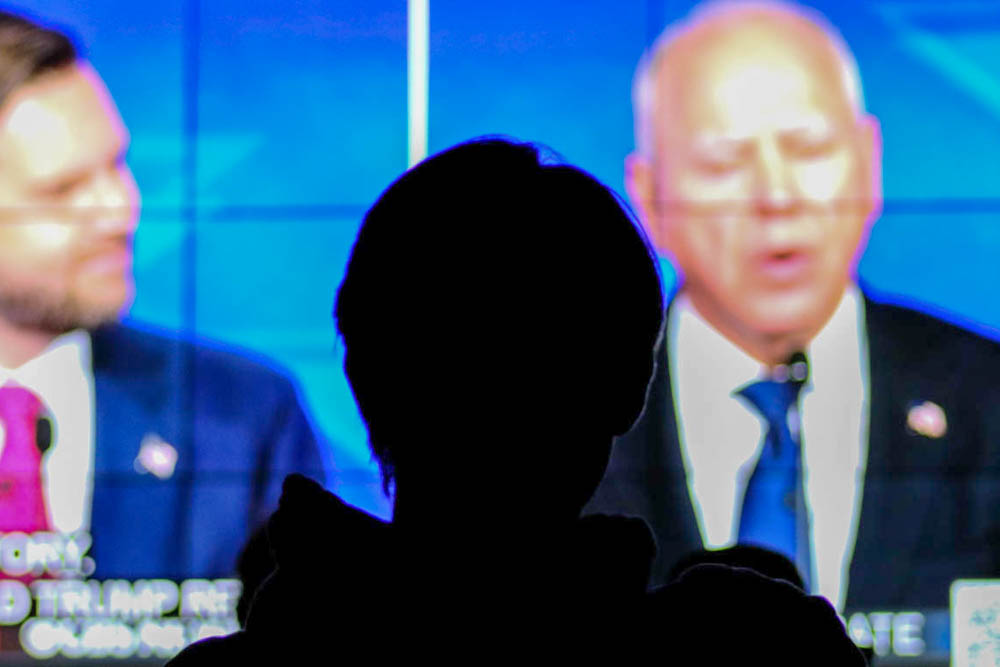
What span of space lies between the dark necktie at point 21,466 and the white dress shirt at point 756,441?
2164 mm

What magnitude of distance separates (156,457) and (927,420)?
2597 millimetres

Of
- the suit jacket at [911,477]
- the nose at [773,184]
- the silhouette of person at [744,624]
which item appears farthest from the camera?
the nose at [773,184]

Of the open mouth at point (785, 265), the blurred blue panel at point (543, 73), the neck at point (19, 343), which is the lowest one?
the neck at point (19, 343)

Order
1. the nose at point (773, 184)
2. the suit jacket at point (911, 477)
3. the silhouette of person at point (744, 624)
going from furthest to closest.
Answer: the nose at point (773, 184) < the suit jacket at point (911, 477) < the silhouette of person at point (744, 624)

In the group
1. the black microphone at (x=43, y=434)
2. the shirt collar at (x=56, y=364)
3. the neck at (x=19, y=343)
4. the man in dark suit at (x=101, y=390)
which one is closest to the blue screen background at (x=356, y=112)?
the man in dark suit at (x=101, y=390)

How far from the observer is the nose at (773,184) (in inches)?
197

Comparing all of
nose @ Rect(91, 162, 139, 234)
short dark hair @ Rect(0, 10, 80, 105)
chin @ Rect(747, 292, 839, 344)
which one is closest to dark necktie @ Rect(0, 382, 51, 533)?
nose @ Rect(91, 162, 139, 234)

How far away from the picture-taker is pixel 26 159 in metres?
5.07

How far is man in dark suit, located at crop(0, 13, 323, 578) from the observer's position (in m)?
4.94

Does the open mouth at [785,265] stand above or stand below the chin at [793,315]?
above

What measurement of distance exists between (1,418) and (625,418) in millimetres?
4555

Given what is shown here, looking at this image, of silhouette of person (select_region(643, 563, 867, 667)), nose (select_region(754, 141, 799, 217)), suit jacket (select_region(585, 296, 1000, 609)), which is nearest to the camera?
silhouette of person (select_region(643, 563, 867, 667))

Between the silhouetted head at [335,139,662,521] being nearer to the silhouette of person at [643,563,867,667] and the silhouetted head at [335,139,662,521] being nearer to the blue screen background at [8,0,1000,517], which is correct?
the silhouette of person at [643,563,867,667]

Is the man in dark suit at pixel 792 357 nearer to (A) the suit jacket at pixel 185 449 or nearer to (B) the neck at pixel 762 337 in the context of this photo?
(B) the neck at pixel 762 337
